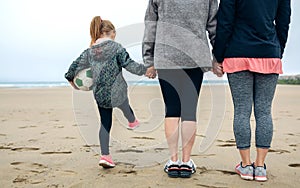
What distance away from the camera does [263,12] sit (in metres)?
2.57

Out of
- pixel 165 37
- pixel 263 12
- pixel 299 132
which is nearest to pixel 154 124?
pixel 299 132

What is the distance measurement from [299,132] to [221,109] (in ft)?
5.60

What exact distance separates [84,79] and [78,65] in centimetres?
14

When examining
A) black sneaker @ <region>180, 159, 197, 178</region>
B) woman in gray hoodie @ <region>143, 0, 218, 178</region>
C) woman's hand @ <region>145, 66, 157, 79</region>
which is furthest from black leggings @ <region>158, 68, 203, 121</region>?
black sneaker @ <region>180, 159, 197, 178</region>

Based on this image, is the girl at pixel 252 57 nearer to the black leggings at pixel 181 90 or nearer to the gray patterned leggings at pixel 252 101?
the gray patterned leggings at pixel 252 101

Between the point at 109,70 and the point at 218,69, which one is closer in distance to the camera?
the point at 218,69

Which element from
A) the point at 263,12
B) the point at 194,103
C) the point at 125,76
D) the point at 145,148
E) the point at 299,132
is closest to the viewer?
the point at 263,12

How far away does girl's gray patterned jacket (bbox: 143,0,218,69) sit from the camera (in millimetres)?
2674

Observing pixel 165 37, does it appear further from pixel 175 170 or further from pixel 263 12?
pixel 175 170

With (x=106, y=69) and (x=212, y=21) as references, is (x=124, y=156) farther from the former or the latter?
(x=212, y=21)

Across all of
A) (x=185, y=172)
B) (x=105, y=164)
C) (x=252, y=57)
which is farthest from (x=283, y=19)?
(x=105, y=164)

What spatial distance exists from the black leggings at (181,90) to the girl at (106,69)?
277mm

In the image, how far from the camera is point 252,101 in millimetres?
2691

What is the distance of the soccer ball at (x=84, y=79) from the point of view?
3.05 metres
